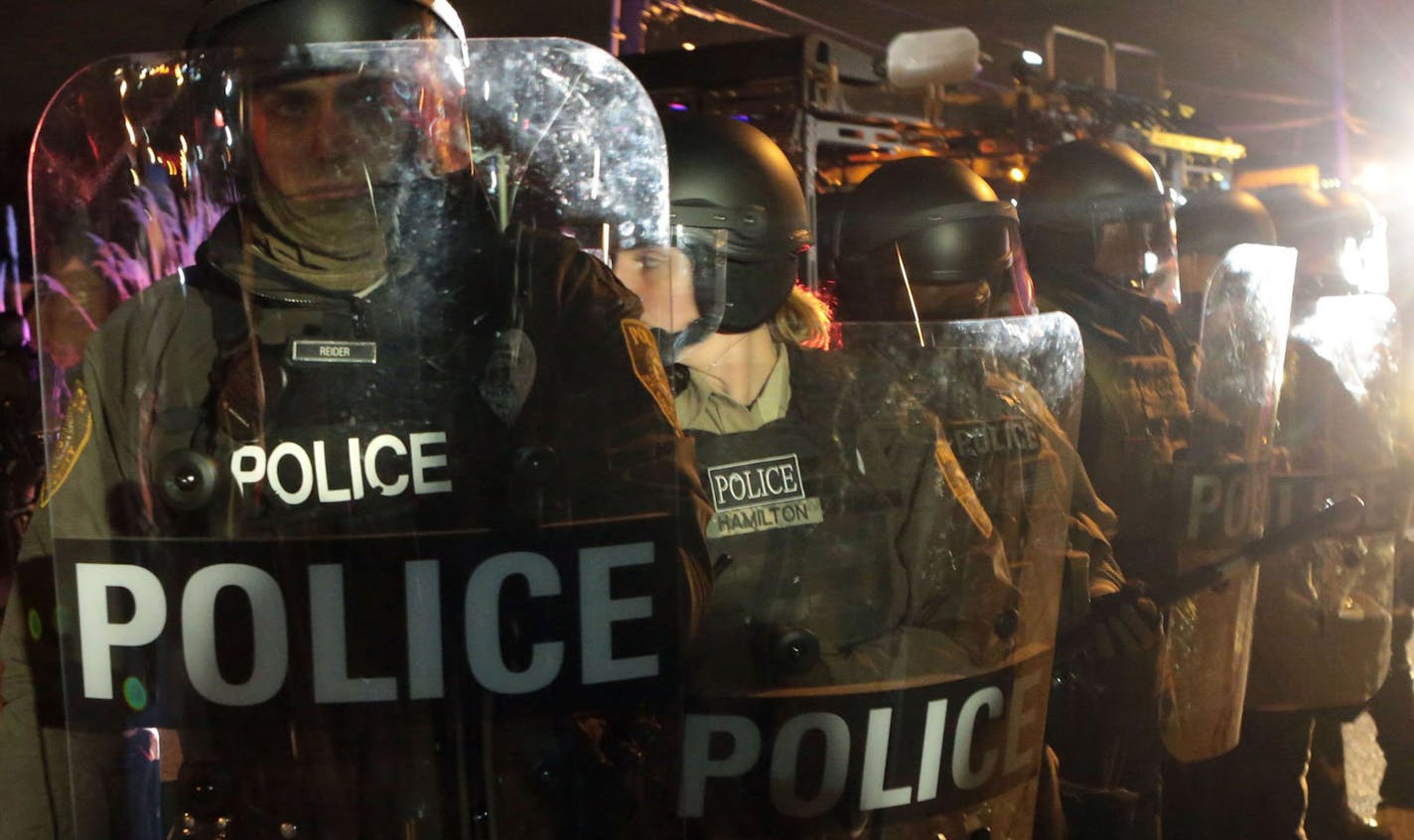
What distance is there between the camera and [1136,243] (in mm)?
3812

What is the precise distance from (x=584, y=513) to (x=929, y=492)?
2.51 feet

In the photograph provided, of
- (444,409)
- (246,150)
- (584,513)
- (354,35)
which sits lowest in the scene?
(584,513)

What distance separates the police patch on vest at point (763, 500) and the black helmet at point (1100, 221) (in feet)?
5.69

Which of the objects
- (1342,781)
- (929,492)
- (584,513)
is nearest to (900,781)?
(929,492)

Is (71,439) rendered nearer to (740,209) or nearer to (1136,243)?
(740,209)

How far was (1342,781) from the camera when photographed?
4.25 metres

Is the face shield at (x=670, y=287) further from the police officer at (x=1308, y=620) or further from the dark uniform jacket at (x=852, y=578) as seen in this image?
the police officer at (x=1308, y=620)

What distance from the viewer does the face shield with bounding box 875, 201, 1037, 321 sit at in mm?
2787

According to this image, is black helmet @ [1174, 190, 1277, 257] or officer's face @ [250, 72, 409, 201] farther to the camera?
black helmet @ [1174, 190, 1277, 257]

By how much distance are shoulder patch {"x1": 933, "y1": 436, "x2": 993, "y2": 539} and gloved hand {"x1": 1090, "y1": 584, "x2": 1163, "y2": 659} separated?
2.49 feet

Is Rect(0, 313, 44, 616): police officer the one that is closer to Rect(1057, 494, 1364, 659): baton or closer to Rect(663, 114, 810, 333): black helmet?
Rect(663, 114, 810, 333): black helmet

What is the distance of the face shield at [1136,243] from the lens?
3678 mm

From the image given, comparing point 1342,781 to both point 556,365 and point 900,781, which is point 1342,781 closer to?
point 900,781

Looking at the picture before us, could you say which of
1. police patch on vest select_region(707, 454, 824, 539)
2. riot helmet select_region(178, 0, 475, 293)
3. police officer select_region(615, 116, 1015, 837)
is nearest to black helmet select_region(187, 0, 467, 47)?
riot helmet select_region(178, 0, 475, 293)
